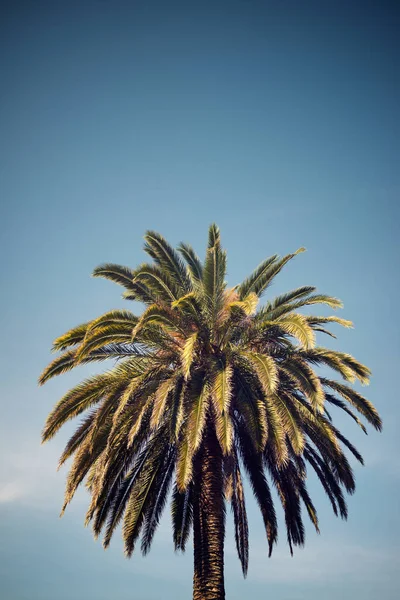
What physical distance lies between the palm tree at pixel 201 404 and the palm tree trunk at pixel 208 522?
0.09 feet

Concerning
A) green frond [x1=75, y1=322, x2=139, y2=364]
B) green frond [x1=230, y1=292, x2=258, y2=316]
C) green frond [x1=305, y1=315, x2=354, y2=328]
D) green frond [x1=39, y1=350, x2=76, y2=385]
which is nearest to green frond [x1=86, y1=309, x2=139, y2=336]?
green frond [x1=75, y1=322, x2=139, y2=364]

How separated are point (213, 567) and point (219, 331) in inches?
252

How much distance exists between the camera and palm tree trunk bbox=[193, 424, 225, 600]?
1617 centimetres

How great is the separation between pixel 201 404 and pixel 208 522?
3.35 metres

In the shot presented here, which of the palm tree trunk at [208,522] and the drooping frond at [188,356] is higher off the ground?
the drooping frond at [188,356]

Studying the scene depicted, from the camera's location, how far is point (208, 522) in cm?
1688

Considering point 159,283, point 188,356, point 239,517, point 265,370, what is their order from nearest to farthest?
point 188,356 → point 265,370 → point 159,283 → point 239,517

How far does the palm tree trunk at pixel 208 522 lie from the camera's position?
53.1 feet

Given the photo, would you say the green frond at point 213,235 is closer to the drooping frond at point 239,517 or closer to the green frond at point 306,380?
the green frond at point 306,380

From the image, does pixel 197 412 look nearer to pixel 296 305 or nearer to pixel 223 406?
pixel 223 406

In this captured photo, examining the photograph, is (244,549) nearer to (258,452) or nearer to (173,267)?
(258,452)

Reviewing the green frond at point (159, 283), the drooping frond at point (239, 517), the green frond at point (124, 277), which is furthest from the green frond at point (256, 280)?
the drooping frond at point (239, 517)

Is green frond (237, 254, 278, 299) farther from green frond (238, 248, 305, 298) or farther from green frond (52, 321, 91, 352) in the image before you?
green frond (52, 321, 91, 352)

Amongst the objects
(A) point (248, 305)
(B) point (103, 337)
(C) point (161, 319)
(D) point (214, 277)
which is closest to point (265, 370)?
(A) point (248, 305)
